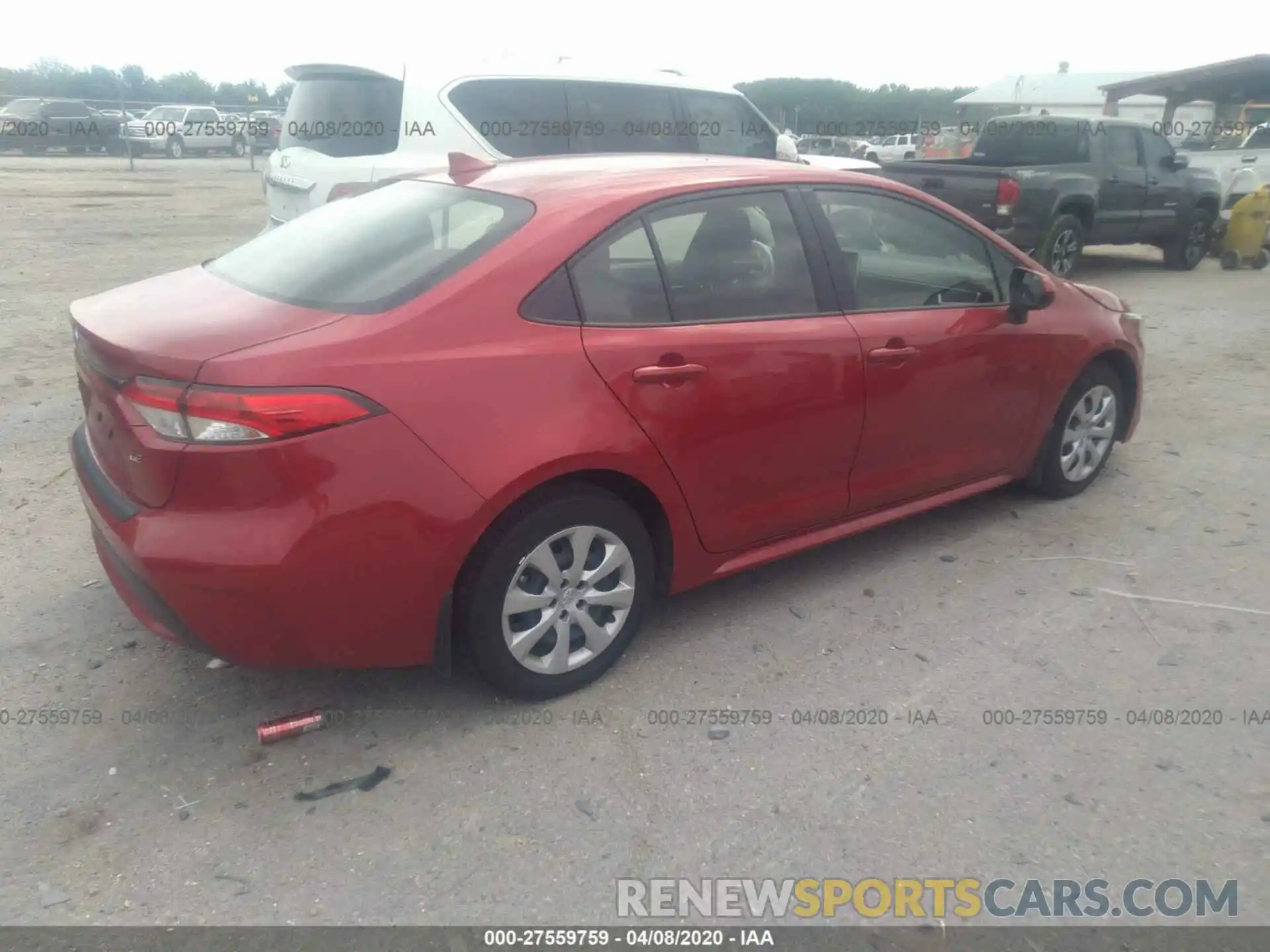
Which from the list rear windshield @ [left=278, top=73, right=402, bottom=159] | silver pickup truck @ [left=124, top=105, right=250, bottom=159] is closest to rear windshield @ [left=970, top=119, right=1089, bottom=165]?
rear windshield @ [left=278, top=73, right=402, bottom=159]

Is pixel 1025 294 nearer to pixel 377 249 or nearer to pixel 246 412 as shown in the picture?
pixel 377 249

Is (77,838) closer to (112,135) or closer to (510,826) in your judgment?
(510,826)

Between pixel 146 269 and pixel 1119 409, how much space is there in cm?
933

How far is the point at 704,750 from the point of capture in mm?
3041

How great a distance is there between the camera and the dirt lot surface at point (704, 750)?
2.56 meters

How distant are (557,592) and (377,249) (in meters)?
1.20

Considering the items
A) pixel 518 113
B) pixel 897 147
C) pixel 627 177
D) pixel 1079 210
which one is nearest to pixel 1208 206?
pixel 1079 210

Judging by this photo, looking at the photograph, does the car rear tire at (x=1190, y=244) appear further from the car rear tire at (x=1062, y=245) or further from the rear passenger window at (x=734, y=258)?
the rear passenger window at (x=734, y=258)

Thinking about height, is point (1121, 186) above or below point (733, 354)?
above

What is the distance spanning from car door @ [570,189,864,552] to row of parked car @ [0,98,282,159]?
89.8 feet

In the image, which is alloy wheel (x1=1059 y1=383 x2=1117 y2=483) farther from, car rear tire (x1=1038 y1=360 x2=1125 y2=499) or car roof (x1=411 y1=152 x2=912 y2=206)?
car roof (x1=411 y1=152 x2=912 y2=206)

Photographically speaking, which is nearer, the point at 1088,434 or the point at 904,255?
the point at 904,255

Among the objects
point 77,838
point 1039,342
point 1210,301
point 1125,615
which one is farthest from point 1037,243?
point 77,838

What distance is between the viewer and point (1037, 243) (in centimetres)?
1036
